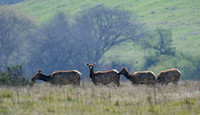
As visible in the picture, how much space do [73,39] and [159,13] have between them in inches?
1524

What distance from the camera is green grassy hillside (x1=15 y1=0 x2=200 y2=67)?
89.9m

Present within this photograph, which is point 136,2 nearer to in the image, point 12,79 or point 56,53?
point 56,53

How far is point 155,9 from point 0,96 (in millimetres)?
101238

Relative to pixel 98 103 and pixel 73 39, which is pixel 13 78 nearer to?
pixel 98 103

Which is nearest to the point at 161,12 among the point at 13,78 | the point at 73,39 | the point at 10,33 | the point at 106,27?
the point at 106,27

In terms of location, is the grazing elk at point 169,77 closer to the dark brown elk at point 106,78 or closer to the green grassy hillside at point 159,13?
the dark brown elk at point 106,78

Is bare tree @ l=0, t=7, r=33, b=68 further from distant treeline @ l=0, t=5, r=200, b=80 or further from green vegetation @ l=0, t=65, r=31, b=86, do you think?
green vegetation @ l=0, t=65, r=31, b=86

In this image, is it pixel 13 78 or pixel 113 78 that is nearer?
pixel 113 78

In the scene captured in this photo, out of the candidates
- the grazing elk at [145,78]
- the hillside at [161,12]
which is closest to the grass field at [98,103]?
the grazing elk at [145,78]

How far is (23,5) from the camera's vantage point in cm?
13175

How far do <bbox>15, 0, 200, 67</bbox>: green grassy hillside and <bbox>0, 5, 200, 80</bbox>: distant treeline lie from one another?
673cm

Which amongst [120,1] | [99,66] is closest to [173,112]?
[99,66]

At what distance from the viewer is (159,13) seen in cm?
11169

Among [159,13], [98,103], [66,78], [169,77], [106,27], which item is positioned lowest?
[98,103]
